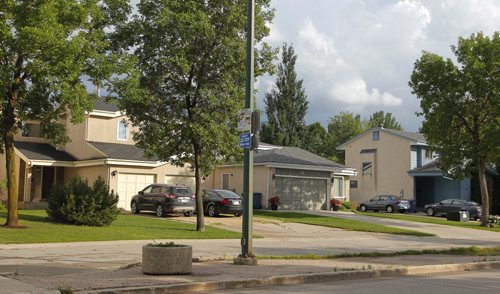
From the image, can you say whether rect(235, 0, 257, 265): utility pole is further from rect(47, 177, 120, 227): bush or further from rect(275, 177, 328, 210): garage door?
rect(275, 177, 328, 210): garage door

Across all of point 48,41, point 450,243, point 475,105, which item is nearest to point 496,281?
point 450,243

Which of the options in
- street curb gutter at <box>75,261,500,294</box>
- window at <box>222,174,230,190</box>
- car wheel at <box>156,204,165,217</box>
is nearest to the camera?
street curb gutter at <box>75,261,500,294</box>

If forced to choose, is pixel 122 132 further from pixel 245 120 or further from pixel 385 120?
pixel 385 120

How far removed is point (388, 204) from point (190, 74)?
27.6 metres

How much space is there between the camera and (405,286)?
37.8 ft

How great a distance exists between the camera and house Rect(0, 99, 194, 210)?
3412 cm

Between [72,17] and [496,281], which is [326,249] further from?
[72,17]

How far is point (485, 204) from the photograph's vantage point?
34312 mm

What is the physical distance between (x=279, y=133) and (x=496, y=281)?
52.8 m

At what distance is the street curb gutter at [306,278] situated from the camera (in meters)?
9.91

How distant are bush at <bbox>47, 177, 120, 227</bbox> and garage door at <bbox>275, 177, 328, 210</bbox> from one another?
16101mm

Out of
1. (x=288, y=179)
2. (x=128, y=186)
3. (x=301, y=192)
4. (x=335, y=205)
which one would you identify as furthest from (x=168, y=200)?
(x=335, y=205)

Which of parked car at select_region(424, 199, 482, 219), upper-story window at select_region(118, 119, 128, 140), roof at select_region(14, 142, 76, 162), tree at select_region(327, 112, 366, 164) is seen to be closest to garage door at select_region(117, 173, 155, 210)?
roof at select_region(14, 142, 76, 162)

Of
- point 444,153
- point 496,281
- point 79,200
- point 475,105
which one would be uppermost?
point 475,105
